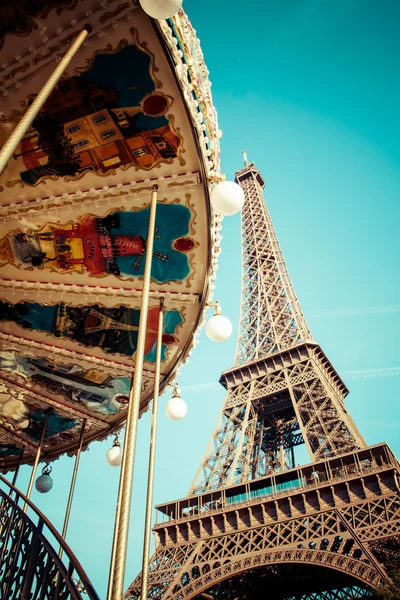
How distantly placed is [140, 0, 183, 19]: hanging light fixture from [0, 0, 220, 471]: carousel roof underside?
45cm

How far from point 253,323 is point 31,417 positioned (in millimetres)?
22844

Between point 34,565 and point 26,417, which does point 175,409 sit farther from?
point 26,417

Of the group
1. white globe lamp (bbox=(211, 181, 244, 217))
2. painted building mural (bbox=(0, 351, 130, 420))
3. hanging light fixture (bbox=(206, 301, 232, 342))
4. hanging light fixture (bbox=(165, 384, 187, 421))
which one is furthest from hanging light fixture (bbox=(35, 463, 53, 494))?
white globe lamp (bbox=(211, 181, 244, 217))

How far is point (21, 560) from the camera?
12.3 ft

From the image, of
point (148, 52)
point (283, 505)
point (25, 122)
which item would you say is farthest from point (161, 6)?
point (283, 505)

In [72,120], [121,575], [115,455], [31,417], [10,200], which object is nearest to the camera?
[121,575]

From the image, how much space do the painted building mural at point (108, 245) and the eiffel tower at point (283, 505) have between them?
36.6 ft

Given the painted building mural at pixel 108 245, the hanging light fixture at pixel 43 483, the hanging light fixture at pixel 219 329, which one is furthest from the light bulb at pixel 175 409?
the hanging light fixture at pixel 43 483

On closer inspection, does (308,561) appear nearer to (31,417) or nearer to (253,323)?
(31,417)

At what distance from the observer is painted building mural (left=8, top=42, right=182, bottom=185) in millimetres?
3646

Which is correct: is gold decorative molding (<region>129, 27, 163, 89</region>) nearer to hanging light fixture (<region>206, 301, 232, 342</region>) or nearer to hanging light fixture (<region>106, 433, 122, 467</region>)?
hanging light fixture (<region>206, 301, 232, 342</region>)

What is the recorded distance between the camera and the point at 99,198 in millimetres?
4695

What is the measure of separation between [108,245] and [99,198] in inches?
26.2

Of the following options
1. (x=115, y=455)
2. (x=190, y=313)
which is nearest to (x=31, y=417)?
(x=115, y=455)
